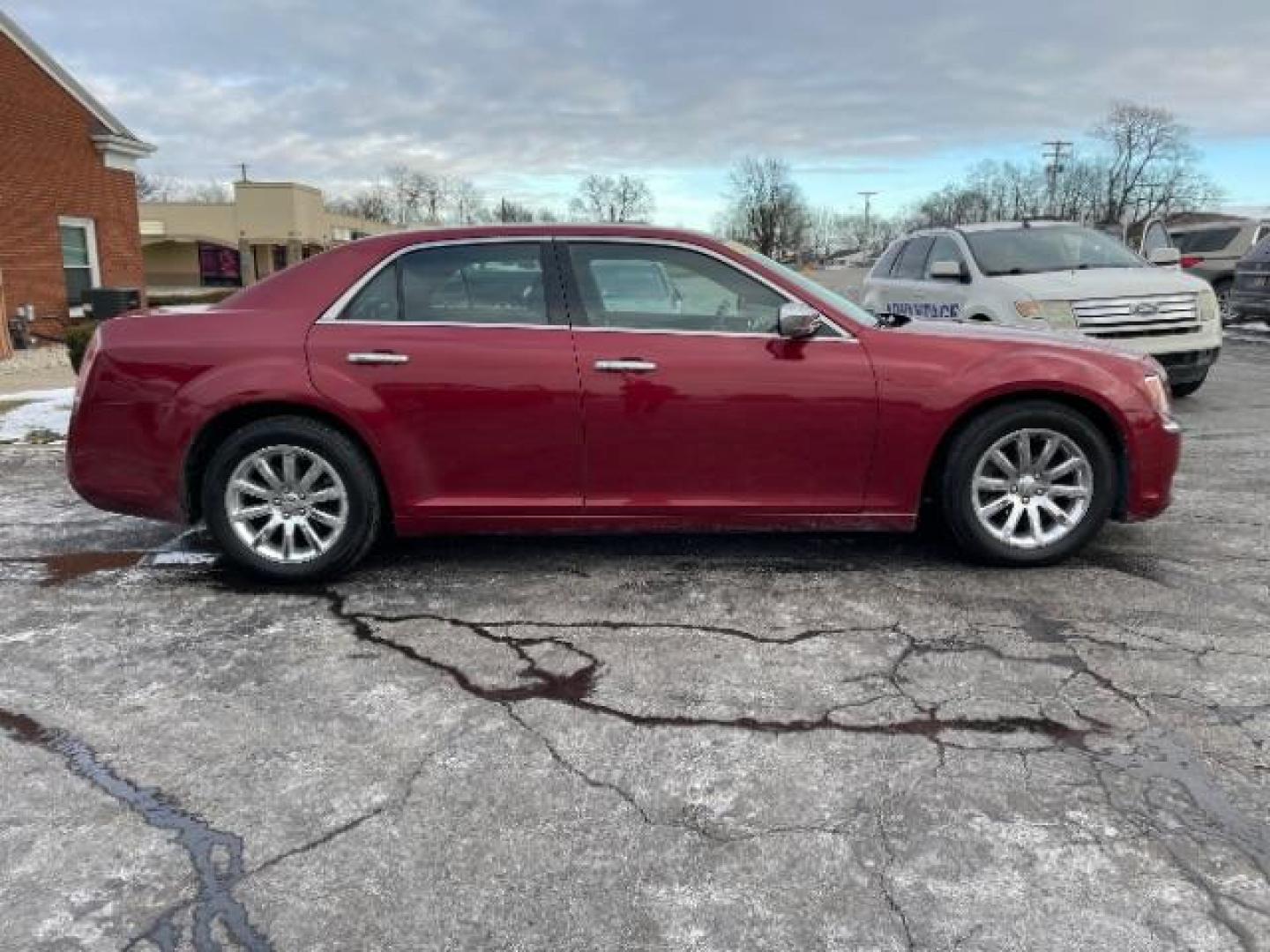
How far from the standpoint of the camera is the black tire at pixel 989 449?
4672 millimetres

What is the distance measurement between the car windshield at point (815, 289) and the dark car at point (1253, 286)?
12916mm

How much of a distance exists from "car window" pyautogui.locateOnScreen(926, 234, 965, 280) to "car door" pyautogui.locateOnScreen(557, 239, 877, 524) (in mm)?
5767

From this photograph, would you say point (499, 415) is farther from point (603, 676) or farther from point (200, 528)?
point (200, 528)

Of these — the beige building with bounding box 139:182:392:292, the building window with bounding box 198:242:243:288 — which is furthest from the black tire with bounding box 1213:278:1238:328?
the building window with bounding box 198:242:243:288

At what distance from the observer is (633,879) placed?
8.36ft

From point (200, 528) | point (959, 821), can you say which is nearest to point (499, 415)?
point (200, 528)

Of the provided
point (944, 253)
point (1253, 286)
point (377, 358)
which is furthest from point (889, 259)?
point (377, 358)

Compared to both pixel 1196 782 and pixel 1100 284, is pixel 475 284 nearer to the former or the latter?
pixel 1196 782

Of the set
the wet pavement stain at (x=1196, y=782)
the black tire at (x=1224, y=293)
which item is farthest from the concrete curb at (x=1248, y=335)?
the wet pavement stain at (x=1196, y=782)

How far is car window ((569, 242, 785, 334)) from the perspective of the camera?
464cm

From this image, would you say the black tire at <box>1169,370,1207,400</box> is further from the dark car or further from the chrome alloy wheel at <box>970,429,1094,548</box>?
the dark car

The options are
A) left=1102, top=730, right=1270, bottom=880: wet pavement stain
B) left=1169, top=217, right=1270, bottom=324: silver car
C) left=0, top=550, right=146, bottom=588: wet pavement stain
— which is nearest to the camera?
left=1102, top=730, right=1270, bottom=880: wet pavement stain

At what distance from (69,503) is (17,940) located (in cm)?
471

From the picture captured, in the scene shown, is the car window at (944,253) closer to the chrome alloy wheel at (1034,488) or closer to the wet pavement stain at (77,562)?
the chrome alloy wheel at (1034,488)
